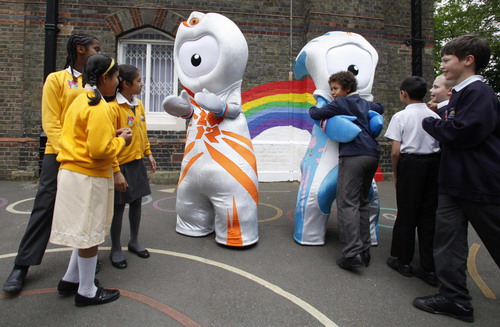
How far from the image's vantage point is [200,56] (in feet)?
11.0

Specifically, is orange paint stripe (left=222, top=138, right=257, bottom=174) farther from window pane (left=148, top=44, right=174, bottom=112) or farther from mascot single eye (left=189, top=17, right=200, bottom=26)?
window pane (left=148, top=44, right=174, bottom=112)

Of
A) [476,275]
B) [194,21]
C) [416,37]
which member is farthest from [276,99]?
[476,275]

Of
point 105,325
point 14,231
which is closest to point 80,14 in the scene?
point 14,231

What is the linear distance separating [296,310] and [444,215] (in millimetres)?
1228

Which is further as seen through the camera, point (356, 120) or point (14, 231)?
point (14, 231)

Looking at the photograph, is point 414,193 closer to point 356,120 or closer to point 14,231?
point 356,120

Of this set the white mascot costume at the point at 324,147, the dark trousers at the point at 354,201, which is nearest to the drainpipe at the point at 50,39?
the white mascot costume at the point at 324,147

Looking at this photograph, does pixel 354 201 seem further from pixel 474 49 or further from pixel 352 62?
pixel 352 62

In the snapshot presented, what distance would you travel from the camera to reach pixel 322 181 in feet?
10.8

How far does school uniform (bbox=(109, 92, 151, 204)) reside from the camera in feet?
9.28

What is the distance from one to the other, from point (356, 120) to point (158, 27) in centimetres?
587

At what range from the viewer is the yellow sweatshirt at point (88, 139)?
6.66ft

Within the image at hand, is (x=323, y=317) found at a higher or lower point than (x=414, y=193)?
lower

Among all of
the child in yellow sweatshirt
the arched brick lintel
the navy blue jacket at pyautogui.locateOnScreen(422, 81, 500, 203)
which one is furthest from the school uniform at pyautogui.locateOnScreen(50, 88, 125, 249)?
the arched brick lintel
